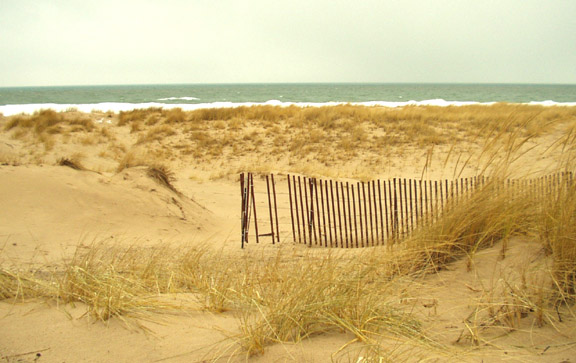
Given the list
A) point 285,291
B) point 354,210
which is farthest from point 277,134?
point 285,291

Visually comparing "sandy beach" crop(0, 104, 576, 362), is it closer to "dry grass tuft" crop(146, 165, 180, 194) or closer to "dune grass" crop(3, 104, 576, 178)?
"dry grass tuft" crop(146, 165, 180, 194)

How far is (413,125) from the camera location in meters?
20.8

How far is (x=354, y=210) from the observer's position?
725 centimetres

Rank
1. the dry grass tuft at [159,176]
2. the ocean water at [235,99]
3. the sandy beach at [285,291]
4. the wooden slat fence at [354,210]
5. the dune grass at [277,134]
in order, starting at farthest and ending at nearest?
the ocean water at [235,99] < the dune grass at [277,134] < the dry grass tuft at [159,176] < the wooden slat fence at [354,210] < the sandy beach at [285,291]

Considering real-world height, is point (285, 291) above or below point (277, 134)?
above

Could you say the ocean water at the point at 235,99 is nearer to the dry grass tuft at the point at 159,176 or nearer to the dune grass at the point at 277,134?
the dune grass at the point at 277,134

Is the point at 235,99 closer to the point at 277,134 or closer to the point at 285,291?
the point at 277,134

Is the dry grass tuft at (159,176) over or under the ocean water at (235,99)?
under

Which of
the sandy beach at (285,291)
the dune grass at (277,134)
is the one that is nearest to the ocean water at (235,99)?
the dune grass at (277,134)

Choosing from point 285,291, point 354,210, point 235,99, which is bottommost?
point 354,210

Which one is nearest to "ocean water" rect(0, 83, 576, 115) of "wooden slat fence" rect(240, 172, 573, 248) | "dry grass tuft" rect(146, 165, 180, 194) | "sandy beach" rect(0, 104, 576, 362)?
"dry grass tuft" rect(146, 165, 180, 194)

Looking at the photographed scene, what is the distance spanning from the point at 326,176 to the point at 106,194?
686cm

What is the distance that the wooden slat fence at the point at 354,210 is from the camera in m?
4.91

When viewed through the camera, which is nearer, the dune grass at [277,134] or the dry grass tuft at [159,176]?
the dry grass tuft at [159,176]
